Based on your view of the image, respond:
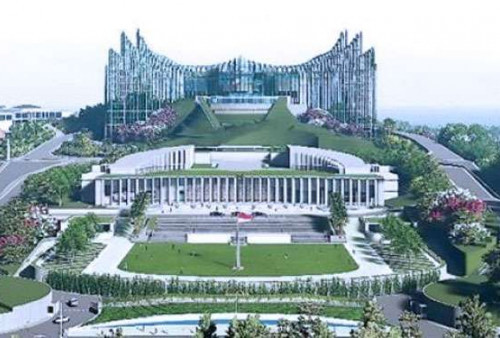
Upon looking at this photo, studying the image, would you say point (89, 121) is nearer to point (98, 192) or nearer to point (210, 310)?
point (98, 192)

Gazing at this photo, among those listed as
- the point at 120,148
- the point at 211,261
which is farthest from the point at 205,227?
the point at 120,148

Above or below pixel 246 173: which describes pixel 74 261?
below

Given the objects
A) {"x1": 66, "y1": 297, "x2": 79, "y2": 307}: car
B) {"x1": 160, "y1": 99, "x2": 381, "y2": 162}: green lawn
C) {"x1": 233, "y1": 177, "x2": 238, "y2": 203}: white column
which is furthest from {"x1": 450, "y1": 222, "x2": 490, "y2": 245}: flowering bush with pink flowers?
{"x1": 160, "y1": 99, "x2": 381, "y2": 162}: green lawn

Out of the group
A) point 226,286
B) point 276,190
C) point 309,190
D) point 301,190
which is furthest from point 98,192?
point 226,286

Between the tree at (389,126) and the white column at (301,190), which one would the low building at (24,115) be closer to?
the tree at (389,126)

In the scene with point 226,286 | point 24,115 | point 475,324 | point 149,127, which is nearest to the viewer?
point 475,324

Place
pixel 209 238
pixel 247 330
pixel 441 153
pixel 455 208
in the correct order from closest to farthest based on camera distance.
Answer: pixel 247 330, pixel 455 208, pixel 209 238, pixel 441 153

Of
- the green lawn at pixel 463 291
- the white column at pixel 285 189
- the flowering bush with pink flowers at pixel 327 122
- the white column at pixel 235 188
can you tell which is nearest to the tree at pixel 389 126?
the flowering bush with pink flowers at pixel 327 122

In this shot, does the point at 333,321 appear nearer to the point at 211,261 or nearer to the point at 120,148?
the point at 211,261
